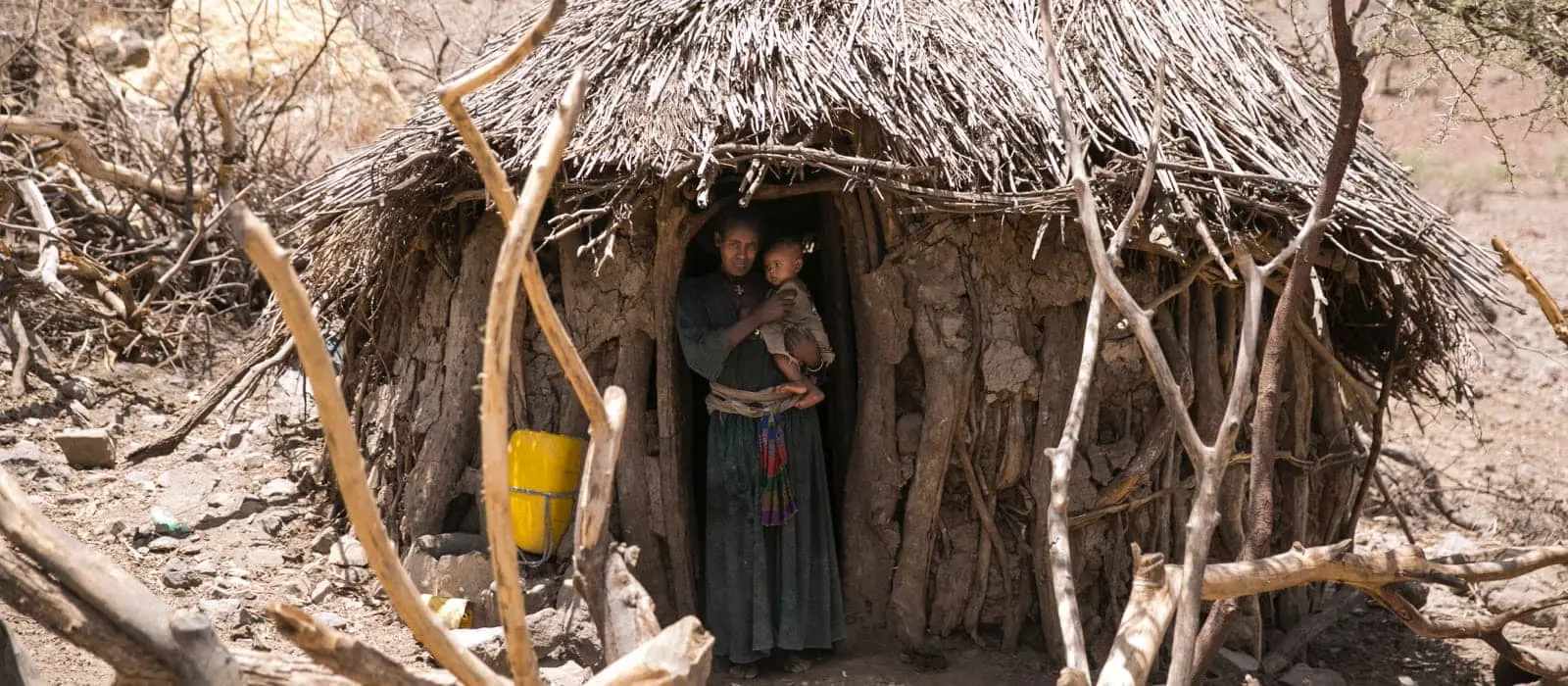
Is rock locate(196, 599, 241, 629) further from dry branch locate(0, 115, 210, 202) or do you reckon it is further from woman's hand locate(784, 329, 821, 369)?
dry branch locate(0, 115, 210, 202)

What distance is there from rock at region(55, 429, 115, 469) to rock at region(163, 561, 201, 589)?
104 cm

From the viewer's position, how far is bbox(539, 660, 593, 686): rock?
443 cm

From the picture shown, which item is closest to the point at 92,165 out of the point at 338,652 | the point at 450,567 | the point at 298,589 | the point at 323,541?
the point at 323,541

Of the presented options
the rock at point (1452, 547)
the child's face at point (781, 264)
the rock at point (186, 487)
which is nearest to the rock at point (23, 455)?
the rock at point (186, 487)

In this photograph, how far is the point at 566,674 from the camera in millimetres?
4480

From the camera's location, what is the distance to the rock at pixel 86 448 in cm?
577

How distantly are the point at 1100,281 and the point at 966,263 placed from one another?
5.42ft

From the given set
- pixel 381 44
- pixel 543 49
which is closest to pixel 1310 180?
pixel 543 49

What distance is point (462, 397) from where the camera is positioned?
4992mm

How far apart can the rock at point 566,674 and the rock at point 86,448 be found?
7.97 feet

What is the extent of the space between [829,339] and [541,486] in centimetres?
128

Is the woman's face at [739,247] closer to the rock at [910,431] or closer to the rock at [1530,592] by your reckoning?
the rock at [910,431]

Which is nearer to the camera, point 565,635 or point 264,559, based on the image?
point 565,635

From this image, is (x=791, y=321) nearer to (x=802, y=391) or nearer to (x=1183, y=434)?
(x=802, y=391)
